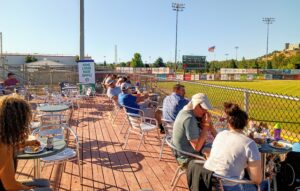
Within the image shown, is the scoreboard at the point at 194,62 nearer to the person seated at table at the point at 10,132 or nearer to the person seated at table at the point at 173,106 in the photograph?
the person seated at table at the point at 173,106

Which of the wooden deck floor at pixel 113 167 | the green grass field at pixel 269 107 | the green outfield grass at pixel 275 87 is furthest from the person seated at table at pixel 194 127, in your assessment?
the green outfield grass at pixel 275 87

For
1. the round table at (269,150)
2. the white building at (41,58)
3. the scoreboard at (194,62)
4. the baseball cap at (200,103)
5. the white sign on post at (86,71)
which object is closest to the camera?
the round table at (269,150)

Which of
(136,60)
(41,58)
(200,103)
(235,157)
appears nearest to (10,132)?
(235,157)

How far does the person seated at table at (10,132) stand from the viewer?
1.95 metres

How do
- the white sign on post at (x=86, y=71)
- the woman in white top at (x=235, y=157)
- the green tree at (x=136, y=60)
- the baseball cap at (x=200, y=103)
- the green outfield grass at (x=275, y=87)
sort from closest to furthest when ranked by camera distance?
the woman in white top at (x=235, y=157)
the baseball cap at (x=200, y=103)
the white sign on post at (x=86, y=71)
the green outfield grass at (x=275, y=87)
the green tree at (x=136, y=60)

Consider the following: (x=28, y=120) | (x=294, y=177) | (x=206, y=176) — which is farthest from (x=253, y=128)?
(x=28, y=120)

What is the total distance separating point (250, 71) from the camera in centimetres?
6031

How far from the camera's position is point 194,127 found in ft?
10.3

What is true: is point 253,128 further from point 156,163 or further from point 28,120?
point 28,120

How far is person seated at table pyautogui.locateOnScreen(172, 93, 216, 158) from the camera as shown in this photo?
3.15m

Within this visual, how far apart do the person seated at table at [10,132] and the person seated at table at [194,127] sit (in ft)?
5.50

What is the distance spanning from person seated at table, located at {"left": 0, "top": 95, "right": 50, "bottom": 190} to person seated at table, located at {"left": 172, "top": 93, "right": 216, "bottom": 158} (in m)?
1.68

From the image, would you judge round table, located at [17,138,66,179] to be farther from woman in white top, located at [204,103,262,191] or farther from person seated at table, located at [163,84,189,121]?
person seated at table, located at [163,84,189,121]

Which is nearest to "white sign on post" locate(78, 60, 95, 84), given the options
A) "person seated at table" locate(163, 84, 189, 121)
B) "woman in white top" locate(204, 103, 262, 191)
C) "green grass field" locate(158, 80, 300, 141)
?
"green grass field" locate(158, 80, 300, 141)
